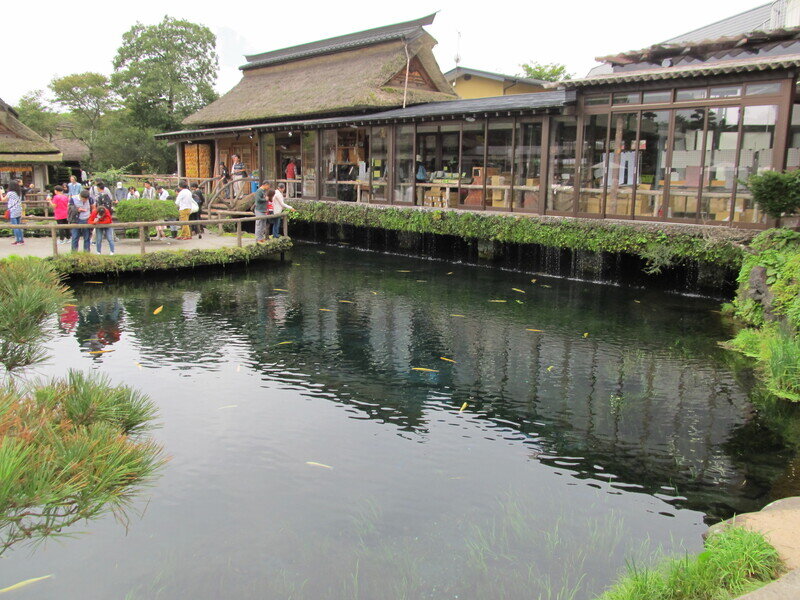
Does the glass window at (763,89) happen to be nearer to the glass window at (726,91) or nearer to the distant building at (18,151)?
the glass window at (726,91)

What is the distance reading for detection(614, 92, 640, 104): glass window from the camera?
49.8 ft

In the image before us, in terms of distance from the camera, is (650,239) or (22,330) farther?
(650,239)

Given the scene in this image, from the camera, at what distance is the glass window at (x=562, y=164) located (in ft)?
55.0

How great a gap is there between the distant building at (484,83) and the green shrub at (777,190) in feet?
68.3

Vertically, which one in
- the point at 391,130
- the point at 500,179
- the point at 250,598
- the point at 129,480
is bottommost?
the point at 250,598

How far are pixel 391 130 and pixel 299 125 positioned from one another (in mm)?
4465

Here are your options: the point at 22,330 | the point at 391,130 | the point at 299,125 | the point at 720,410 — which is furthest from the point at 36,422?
the point at 299,125

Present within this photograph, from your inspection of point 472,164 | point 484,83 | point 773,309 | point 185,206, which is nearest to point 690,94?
point 773,309

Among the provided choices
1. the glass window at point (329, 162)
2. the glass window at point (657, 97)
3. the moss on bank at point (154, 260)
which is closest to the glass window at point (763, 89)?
the glass window at point (657, 97)

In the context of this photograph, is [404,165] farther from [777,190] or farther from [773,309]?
[773,309]

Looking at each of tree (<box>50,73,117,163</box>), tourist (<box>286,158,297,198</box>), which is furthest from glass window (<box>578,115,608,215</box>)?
tree (<box>50,73,117,163</box>)

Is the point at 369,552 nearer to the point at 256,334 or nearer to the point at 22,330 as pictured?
the point at 22,330

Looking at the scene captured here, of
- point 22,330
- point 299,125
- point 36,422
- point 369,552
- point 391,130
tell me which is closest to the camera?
point 36,422

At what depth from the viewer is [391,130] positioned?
21.6 m
